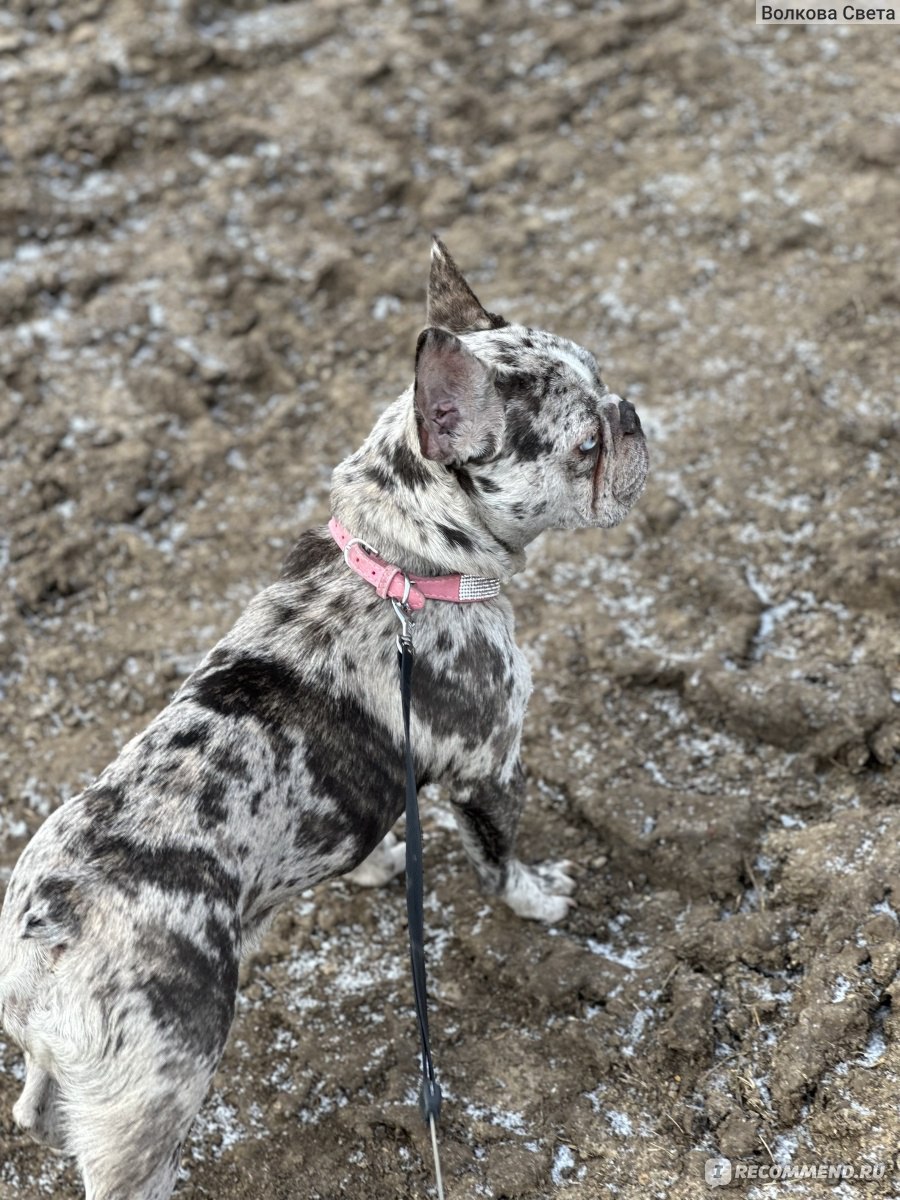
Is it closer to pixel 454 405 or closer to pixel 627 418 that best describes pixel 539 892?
pixel 627 418

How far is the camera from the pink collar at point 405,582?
3.72 m

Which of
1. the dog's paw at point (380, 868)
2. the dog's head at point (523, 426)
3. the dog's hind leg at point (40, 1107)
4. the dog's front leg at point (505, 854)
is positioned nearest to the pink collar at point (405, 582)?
the dog's head at point (523, 426)

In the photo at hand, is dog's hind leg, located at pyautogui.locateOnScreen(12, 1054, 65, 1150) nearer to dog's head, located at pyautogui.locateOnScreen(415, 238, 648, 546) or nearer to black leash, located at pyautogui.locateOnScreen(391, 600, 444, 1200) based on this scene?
black leash, located at pyautogui.locateOnScreen(391, 600, 444, 1200)

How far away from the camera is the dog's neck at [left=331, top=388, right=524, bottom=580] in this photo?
149 inches

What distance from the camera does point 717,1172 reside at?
3672mm

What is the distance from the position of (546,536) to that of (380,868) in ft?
6.89

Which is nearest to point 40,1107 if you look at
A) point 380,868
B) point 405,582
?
point 380,868

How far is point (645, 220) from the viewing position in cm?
741

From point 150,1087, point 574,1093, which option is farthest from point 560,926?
point 150,1087

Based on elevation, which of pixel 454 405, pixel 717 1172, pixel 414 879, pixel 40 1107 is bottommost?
pixel 717 1172

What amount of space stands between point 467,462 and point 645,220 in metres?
4.41

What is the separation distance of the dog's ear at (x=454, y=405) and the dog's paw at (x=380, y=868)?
1.89 meters

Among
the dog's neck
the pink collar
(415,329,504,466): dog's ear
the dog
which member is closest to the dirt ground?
the dog

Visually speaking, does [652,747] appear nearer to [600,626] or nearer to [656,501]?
[600,626]
